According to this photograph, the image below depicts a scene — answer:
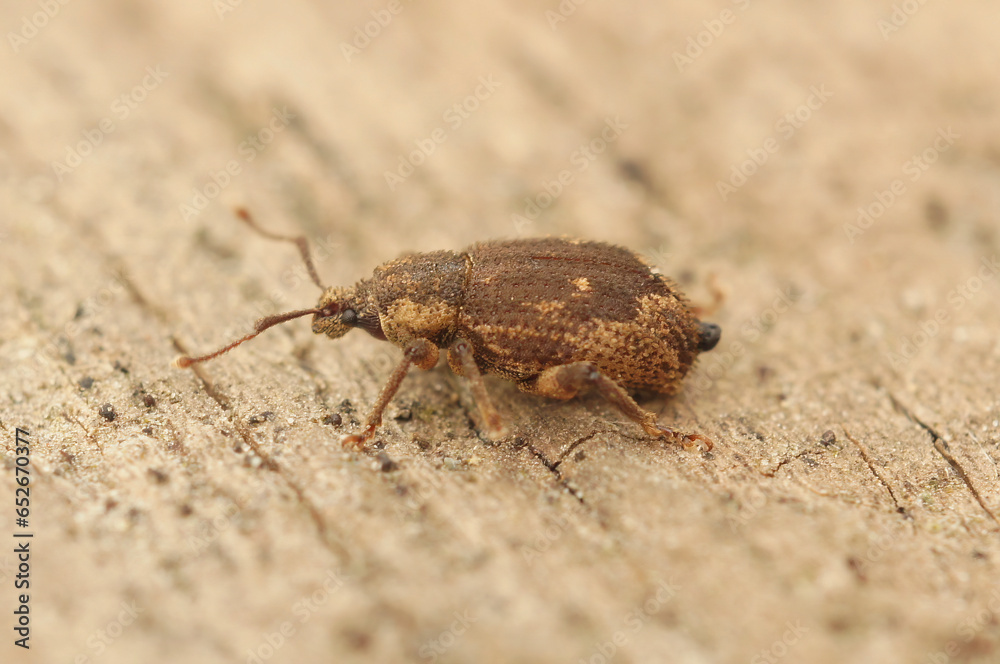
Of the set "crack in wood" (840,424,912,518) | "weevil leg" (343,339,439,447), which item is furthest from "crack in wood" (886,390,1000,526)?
"weevil leg" (343,339,439,447)

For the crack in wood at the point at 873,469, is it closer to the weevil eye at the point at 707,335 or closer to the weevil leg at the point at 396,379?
the weevil eye at the point at 707,335

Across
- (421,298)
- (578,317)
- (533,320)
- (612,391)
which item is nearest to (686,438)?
(612,391)

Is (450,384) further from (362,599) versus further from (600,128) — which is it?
(600,128)

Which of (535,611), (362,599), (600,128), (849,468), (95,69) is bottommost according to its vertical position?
(95,69)

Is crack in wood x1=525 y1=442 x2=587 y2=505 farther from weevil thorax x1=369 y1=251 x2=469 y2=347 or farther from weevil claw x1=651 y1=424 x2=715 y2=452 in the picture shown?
weevil thorax x1=369 y1=251 x2=469 y2=347

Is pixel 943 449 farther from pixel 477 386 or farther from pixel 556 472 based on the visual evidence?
pixel 477 386

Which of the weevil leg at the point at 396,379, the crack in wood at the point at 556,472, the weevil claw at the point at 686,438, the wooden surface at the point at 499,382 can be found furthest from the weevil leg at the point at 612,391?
the weevil leg at the point at 396,379

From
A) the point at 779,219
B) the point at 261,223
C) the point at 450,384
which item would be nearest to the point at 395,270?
the point at 450,384
